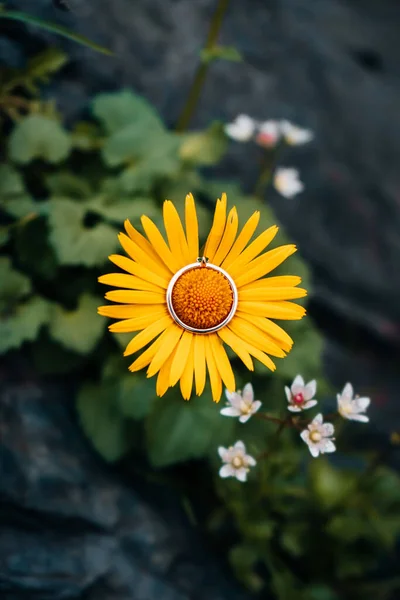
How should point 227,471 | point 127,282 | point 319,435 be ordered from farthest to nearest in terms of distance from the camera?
1. point 227,471
2. point 319,435
3. point 127,282

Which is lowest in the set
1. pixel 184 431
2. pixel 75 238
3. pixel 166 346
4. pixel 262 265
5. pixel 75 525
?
pixel 75 525

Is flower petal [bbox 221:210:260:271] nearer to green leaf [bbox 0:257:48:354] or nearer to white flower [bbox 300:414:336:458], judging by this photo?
white flower [bbox 300:414:336:458]

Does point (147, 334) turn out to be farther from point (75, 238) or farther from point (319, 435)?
point (75, 238)

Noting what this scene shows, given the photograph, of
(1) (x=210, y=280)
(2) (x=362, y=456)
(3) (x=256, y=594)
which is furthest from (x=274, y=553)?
(1) (x=210, y=280)

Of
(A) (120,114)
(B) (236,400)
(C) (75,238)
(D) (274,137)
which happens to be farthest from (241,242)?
(D) (274,137)

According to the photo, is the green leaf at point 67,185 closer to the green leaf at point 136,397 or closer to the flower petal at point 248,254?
the green leaf at point 136,397

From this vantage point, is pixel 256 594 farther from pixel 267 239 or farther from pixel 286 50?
pixel 286 50
